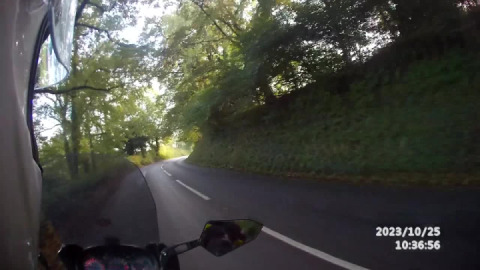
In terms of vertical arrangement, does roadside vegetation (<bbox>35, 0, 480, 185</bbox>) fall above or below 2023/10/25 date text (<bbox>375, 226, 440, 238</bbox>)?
above

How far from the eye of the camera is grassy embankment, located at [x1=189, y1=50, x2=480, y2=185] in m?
1.66

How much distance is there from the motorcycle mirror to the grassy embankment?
41 centimetres

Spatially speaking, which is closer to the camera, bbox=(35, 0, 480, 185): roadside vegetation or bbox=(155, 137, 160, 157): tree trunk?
bbox=(35, 0, 480, 185): roadside vegetation

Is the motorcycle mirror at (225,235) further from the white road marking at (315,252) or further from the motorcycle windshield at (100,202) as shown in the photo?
the motorcycle windshield at (100,202)

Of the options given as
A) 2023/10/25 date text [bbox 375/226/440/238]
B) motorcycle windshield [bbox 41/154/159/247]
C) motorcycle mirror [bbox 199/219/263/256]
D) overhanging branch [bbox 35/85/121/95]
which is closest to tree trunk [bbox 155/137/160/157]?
motorcycle windshield [bbox 41/154/159/247]

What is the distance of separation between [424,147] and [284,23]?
0.99 metres

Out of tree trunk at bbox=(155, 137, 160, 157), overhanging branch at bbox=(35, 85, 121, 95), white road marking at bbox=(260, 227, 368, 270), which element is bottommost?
white road marking at bbox=(260, 227, 368, 270)

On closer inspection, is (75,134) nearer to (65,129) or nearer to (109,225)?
(65,129)

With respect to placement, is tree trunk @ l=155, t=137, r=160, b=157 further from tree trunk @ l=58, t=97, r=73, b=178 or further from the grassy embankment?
tree trunk @ l=58, t=97, r=73, b=178

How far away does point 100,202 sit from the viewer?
183 cm

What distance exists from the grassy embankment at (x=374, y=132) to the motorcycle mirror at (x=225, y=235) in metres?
0.41

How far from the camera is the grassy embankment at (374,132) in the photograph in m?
1.66

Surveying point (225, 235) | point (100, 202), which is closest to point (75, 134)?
point (100, 202)

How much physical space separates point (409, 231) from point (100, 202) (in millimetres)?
1588
